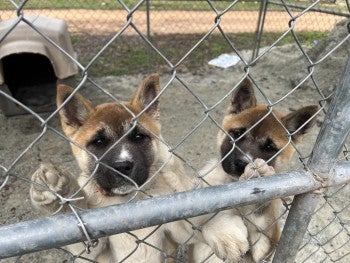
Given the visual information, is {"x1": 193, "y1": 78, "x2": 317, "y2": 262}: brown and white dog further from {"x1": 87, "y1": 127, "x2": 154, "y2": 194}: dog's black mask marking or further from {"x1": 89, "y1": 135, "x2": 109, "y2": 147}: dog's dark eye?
{"x1": 89, "y1": 135, "x2": 109, "y2": 147}: dog's dark eye

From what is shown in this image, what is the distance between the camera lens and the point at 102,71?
7.33 metres

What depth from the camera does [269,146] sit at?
2904mm

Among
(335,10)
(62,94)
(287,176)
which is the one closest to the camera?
(287,176)

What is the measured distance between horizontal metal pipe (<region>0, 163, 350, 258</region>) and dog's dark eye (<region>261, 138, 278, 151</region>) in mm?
1257

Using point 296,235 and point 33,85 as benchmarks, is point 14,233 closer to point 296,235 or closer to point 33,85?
point 296,235

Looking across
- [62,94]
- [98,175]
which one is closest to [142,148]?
[98,175]

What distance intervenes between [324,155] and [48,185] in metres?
1.29

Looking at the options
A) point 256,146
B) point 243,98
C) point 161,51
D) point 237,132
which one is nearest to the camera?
point 256,146

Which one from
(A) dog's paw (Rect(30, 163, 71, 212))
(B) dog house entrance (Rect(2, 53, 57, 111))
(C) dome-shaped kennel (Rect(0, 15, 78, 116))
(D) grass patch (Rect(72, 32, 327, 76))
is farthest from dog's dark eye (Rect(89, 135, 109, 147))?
(D) grass patch (Rect(72, 32, 327, 76))

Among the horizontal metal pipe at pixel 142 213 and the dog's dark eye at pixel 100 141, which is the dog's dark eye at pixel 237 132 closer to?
the dog's dark eye at pixel 100 141

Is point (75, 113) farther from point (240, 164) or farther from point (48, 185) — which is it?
point (240, 164)

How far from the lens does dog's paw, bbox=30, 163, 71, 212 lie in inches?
67.3

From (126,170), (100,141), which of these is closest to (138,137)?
(100,141)

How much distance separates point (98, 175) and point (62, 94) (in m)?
0.56
